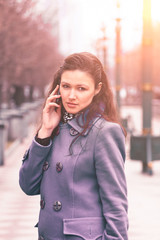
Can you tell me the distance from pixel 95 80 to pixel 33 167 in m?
0.49

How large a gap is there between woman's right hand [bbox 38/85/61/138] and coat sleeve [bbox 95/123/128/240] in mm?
248

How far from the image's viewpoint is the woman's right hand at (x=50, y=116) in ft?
8.01

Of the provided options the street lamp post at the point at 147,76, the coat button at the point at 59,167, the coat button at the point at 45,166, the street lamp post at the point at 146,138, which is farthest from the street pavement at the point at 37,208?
the coat button at the point at 59,167

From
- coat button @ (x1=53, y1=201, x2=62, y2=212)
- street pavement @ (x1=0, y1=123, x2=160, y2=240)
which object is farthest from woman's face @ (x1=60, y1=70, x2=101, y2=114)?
street pavement @ (x1=0, y1=123, x2=160, y2=240)

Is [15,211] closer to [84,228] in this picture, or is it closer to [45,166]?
[45,166]

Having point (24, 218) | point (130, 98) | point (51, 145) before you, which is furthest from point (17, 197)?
point (130, 98)

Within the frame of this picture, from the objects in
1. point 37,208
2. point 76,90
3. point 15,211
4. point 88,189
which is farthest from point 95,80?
point 37,208

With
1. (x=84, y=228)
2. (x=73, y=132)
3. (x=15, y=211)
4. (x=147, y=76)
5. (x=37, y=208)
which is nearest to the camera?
(x=84, y=228)

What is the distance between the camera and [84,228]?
7.48ft

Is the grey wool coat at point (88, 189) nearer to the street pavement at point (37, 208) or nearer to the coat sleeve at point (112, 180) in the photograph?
the coat sleeve at point (112, 180)

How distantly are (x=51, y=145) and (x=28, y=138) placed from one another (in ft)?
58.7

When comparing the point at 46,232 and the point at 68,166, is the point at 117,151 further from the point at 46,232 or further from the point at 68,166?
the point at 46,232

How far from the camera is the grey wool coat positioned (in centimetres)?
227

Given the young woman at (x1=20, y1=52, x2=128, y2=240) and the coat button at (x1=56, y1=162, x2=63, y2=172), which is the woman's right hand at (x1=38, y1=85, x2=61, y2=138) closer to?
the young woman at (x1=20, y1=52, x2=128, y2=240)
